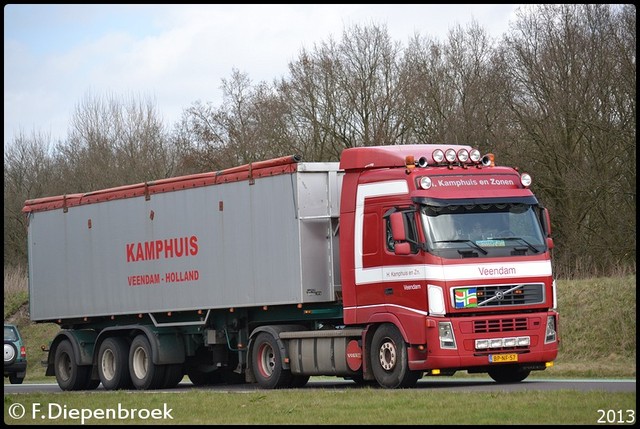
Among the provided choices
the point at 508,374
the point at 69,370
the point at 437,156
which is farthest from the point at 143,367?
the point at 437,156

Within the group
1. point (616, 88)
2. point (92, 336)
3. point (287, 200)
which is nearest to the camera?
point (287, 200)

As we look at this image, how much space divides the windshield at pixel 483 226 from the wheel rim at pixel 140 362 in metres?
7.87

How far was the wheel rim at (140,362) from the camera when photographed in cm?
2373

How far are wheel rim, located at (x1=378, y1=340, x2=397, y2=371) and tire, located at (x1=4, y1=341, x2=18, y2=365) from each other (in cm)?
1303

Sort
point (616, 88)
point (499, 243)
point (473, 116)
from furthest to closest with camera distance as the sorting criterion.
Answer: point (473, 116), point (616, 88), point (499, 243)

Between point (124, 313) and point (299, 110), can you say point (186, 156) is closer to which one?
point (299, 110)

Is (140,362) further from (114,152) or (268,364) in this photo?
(114,152)

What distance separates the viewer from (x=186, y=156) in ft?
172

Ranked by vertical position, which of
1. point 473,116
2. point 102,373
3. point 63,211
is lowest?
point 102,373

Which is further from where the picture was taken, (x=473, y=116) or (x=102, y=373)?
(x=473, y=116)

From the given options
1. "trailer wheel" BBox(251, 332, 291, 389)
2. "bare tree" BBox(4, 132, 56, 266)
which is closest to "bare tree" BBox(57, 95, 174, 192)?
"bare tree" BBox(4, 132, 56, 266)

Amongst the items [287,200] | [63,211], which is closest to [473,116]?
[63,211]

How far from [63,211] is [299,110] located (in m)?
20.9

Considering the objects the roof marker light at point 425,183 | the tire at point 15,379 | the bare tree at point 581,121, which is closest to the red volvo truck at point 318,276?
the roof marker light at point 425,183
